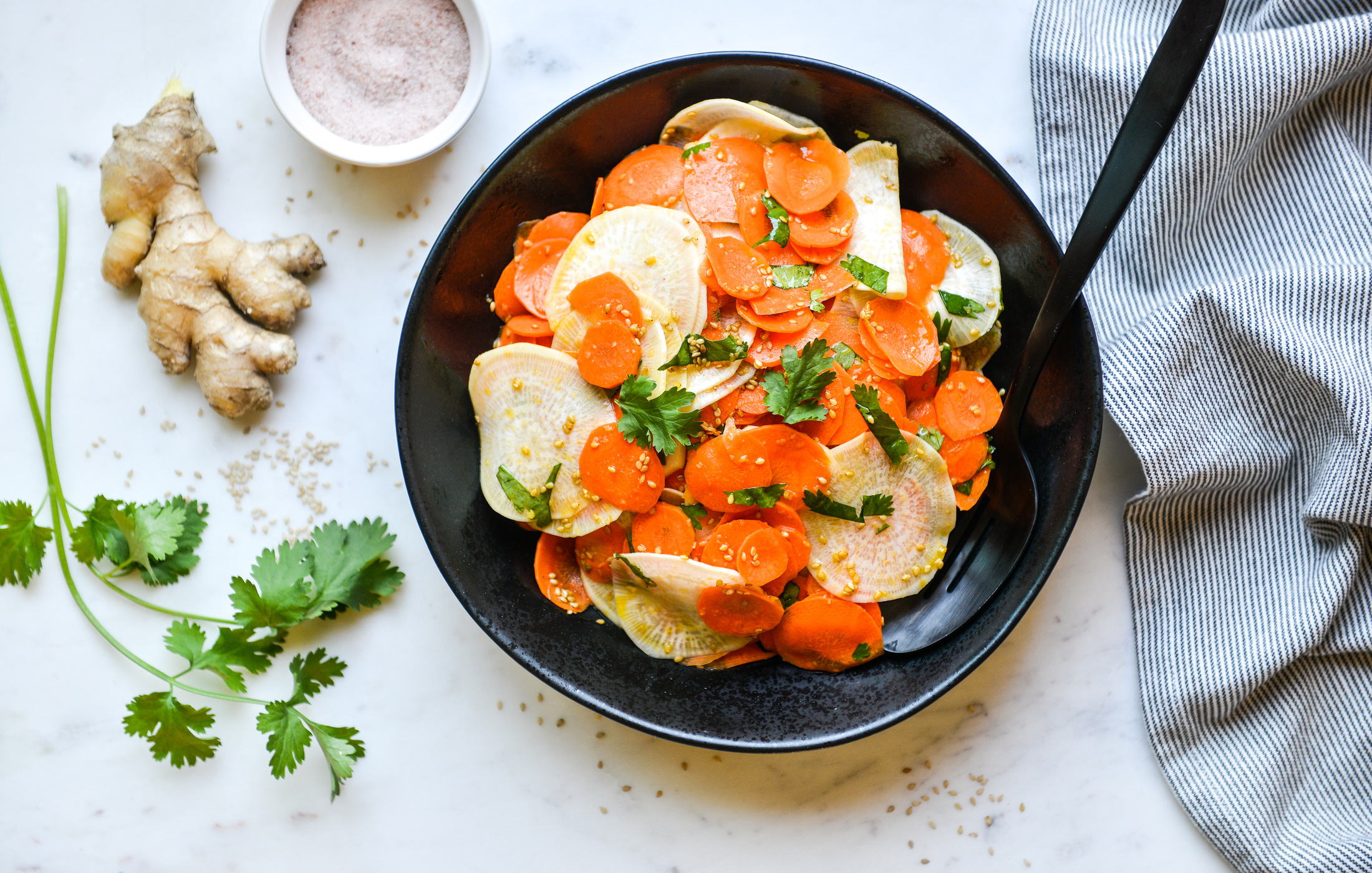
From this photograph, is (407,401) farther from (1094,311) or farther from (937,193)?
(1094,311)

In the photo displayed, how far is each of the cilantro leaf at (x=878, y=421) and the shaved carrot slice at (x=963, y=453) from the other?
0.16 m

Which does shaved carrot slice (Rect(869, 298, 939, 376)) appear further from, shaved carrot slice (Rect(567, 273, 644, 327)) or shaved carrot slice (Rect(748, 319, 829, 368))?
shaved carrot slice (Rect(567, 273, 644, 327))

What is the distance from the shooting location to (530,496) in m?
1.92

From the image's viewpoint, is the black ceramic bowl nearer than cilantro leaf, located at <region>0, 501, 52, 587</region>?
Yes

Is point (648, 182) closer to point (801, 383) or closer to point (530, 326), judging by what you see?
point (530, 326)

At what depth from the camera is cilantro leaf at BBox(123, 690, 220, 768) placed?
2.16 meters

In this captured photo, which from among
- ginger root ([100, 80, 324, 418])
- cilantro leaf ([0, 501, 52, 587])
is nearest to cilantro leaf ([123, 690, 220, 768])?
cilantro leaf ([0, 501, 52, 587])

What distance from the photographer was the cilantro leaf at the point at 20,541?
7.09ft

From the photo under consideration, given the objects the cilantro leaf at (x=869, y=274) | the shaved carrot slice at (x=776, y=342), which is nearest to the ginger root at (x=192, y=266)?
the shaved carrot slice at (x=776, y=342)

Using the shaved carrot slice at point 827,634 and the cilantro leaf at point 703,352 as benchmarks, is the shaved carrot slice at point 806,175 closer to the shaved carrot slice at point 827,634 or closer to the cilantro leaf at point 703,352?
the cilantro leaf at point 703,352

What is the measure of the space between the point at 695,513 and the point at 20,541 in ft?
5.73

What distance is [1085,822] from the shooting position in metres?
2.24

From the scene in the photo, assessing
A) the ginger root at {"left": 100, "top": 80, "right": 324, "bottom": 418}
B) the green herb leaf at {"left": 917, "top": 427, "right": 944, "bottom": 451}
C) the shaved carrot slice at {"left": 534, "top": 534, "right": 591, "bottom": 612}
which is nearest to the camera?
the green herb leaf at {"left": 917, "top": 427, "right": 944, "bottom": 451}

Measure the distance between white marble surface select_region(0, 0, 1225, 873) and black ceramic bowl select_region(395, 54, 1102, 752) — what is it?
32 centimetres
